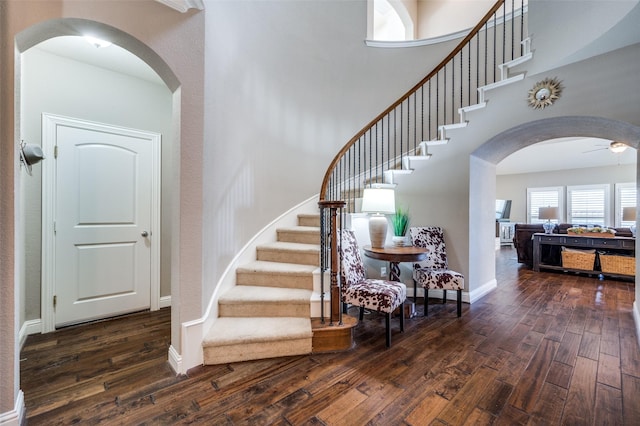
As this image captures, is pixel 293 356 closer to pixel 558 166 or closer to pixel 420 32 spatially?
pixel 420 32

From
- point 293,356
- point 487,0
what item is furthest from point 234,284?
point 487,0

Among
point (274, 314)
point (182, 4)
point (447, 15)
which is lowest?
point (274, 314)

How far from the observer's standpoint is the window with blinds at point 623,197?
7605 mm

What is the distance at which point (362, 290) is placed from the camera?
96.3 inches

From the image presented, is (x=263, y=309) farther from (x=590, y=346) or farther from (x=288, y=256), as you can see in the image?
(x=590, y=346)

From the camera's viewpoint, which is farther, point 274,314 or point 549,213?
point 549,213

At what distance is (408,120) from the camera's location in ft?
14.1

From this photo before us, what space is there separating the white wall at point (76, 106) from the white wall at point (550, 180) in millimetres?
10671

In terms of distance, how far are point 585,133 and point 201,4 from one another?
4.15 m

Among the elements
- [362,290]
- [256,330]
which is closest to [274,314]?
[256,330]

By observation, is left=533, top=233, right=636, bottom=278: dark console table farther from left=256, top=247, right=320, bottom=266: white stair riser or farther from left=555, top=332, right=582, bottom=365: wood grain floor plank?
left=256, top=247, right=320, bottom=266: white stair riser

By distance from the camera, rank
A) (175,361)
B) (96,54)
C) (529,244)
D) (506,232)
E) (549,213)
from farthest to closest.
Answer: (506,232)
(549,213)
(529,244)
(96,54)
(175,361)

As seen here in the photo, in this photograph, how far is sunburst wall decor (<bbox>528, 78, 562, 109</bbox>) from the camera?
2838 mm

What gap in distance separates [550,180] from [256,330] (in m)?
10.7
